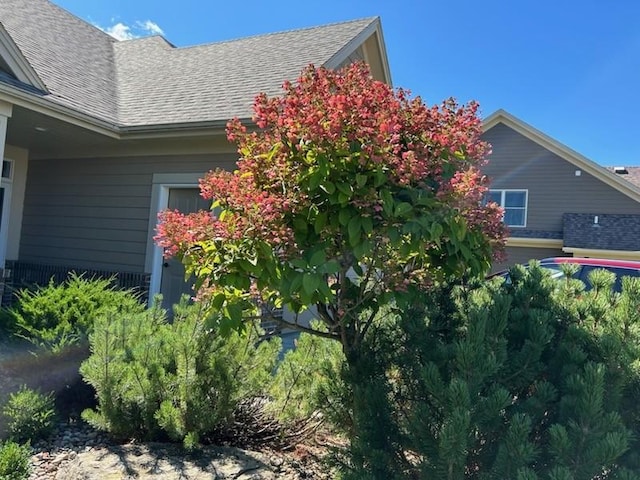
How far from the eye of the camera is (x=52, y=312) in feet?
16.0

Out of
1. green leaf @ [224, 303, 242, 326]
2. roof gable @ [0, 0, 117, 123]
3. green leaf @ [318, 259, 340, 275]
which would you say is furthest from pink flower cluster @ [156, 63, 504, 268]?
roof gable @ [0, 0, 117, 123]

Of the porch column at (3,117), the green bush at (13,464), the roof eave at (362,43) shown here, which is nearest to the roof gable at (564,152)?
the roof eave at (362,43)

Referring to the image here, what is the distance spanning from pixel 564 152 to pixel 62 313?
16643 mm

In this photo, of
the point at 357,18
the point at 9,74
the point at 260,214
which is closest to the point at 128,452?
the point at 260,214

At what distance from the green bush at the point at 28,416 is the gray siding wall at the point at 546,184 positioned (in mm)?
15320

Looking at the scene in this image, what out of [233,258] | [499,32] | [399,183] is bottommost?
[233,258]

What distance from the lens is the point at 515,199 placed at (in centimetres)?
1716

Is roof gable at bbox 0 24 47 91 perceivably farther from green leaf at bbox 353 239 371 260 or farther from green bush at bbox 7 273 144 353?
green leaf at bbox 353 239 371 260

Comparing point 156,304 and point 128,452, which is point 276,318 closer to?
point 128,452

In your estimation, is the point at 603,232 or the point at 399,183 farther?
the point at 603,232

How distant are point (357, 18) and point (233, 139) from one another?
7.83 meters

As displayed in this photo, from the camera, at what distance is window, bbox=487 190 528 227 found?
16.9 metres

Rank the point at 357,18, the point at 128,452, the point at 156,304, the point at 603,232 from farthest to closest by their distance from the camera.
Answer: the point at 603,232 < the point at 357,18 < the point at 156,304 < the point at 128,452

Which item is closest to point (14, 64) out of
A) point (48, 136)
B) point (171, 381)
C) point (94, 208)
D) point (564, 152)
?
point (48, 136)
